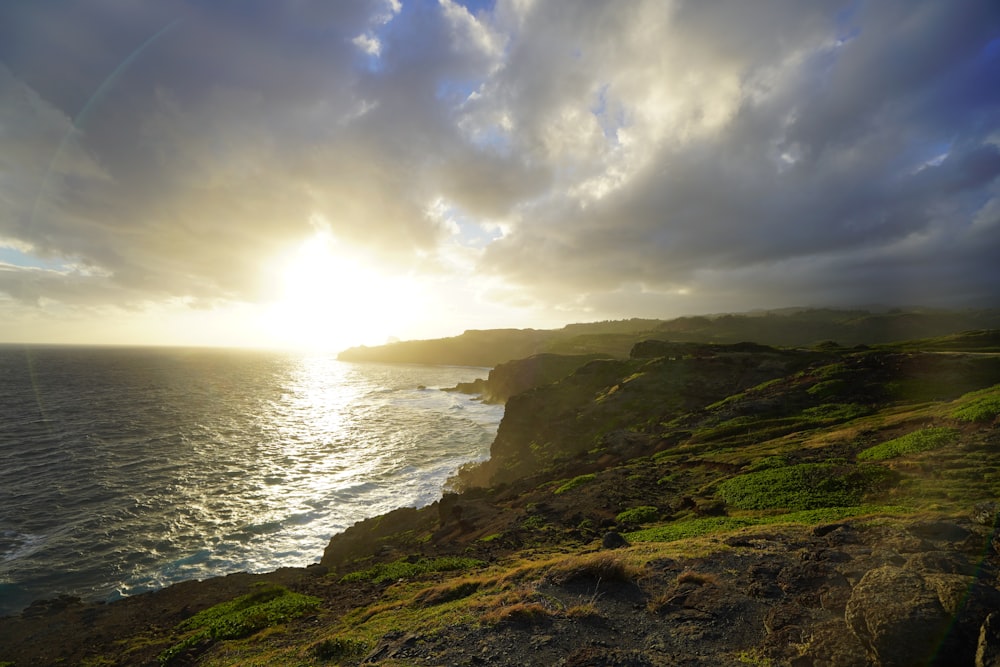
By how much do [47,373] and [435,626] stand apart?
693ft

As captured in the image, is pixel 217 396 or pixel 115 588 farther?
pixel 217 396

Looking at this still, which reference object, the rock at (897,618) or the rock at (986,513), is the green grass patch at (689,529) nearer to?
the rock at (986,513)

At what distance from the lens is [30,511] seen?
39.3m

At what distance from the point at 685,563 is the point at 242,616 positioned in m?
20.9

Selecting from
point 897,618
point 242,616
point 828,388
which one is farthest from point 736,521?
point 828,388

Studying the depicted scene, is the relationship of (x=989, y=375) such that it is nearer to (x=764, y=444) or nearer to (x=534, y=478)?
(x=764, y=444)

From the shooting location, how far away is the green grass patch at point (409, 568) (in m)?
20.7

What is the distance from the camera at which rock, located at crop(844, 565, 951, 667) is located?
298 inches

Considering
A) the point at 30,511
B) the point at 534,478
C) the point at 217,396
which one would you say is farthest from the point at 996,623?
the point at 217,396

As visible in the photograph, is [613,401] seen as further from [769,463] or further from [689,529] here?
[689,529]

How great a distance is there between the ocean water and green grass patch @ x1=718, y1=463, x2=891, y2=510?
3254cm

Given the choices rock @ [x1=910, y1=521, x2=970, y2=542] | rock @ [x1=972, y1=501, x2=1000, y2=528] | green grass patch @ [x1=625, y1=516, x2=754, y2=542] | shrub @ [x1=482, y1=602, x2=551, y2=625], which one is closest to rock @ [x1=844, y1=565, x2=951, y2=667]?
rock @ [x1=910, y1=521, x2=970, y2=542]

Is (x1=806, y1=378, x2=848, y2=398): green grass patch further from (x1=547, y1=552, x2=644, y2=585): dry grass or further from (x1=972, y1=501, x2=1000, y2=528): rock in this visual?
(x1=547, y1=552, x2=644, y2=585): dry grass

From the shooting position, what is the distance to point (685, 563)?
14.0 meters
